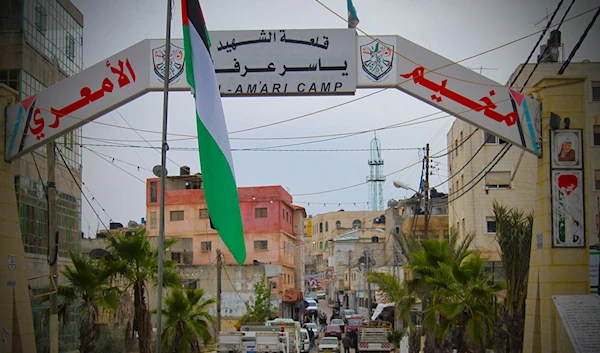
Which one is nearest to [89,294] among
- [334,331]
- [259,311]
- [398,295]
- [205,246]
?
[398,295]

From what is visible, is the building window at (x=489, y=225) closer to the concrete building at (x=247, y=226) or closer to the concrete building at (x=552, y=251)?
the concrete building at (x=247, y=226)

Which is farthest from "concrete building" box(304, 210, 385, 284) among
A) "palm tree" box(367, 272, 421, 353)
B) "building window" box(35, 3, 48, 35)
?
"building window" box(35, 3, 48, 35)

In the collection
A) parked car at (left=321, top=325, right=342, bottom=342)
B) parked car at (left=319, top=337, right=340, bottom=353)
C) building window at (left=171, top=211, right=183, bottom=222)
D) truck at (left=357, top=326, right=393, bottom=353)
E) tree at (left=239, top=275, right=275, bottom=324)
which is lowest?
parked car at (left=321, top=325, right=342, bottom=342)

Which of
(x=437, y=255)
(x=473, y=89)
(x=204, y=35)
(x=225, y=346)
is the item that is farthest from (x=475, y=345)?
(x=204, y=35)

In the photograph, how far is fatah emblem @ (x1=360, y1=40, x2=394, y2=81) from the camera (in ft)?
56.5

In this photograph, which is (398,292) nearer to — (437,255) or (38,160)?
(437,255)

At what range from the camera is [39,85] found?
86.7 ft

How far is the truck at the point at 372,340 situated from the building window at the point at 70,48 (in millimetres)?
18481

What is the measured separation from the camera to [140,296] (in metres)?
22.6

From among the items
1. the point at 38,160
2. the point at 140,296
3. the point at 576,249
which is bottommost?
the point at 140,296

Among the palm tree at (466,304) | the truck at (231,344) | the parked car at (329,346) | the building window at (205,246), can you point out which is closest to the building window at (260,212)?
the building window at (205,246)

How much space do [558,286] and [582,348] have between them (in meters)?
1.56

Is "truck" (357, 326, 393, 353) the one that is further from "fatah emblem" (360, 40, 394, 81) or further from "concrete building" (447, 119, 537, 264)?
"fatah emblem" (360, 40, 394, 81)

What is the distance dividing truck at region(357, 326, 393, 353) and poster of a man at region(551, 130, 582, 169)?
22.3 m
